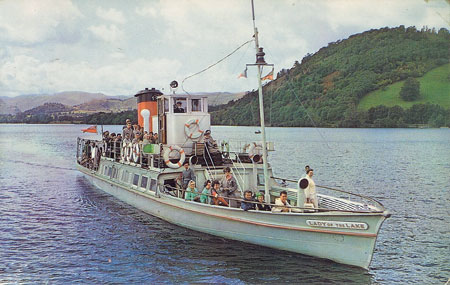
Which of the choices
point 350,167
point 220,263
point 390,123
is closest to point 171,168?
point 220,263

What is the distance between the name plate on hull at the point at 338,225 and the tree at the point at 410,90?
103404 mm

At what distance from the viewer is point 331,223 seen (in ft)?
50.0

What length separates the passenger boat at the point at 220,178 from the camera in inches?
605

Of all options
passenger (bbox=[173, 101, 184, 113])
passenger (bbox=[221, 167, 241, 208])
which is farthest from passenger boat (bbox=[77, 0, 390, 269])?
passenger (bbox=[221, 167, 241, 208])

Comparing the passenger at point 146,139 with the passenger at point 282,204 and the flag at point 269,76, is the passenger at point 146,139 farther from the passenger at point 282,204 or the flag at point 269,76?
the passenger at point 282,204

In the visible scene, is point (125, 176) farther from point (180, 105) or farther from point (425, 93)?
point (425, 93)

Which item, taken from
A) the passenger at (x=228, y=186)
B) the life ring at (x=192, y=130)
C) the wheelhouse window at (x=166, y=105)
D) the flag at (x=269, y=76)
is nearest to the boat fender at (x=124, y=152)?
the wheelhouse window at (x=166, y=105)

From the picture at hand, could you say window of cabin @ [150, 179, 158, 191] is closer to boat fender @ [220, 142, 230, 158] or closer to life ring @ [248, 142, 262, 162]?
boat fender @ [220, 142, 230, 158]

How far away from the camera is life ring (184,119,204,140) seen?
22.7 m

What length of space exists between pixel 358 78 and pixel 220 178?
114 m

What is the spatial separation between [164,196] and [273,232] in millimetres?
6610

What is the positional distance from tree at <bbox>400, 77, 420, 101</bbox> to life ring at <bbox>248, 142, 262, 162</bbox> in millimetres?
99308

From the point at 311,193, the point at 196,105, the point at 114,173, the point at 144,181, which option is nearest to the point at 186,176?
the point at 144,181

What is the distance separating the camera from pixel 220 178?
21188 millimetres
